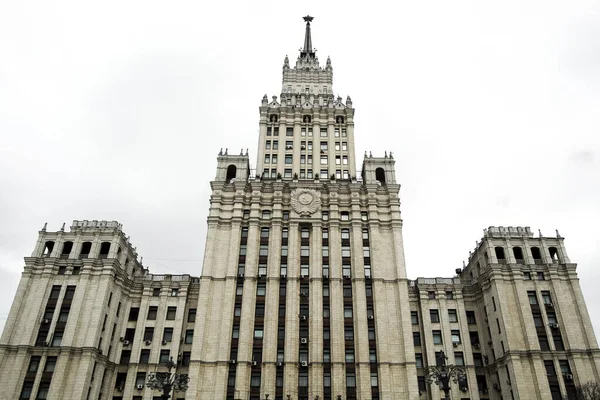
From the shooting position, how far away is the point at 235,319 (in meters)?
58.9

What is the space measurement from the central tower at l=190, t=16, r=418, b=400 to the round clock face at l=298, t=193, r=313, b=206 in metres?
0.14

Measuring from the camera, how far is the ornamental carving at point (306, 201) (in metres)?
67.8

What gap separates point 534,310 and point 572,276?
714 centimetres

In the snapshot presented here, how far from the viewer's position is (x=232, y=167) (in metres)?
74.6

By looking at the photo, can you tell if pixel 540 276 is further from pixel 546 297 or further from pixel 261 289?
pixel 261 289

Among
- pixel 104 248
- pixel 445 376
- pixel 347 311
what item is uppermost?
pixel 104 248

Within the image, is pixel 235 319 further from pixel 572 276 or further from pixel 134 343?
pixel 572 276

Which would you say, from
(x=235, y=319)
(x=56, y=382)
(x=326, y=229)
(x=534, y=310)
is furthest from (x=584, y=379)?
(x=56, y=382)

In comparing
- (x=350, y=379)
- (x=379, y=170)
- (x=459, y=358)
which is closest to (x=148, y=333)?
(x=350, y=379)

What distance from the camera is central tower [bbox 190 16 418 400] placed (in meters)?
55.0

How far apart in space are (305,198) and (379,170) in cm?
1390

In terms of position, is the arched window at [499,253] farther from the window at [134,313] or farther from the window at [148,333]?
the window at [134,313]

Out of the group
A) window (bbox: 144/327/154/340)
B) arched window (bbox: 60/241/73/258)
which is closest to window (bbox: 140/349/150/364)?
window (bbox: 144/327/154/340)

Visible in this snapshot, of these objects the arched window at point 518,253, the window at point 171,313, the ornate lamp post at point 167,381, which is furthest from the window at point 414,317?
the ornate lamp post at point 167,381
